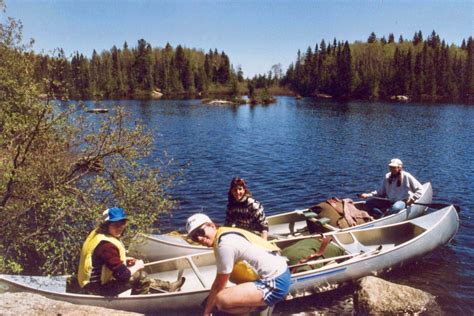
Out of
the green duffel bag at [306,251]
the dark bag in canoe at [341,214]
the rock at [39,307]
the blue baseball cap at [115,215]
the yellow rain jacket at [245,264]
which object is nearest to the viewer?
the yellow rain jacket at [245,264]

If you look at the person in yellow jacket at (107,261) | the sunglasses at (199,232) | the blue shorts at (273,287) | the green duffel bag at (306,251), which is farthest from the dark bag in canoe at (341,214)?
the sunglasses at (199,232)

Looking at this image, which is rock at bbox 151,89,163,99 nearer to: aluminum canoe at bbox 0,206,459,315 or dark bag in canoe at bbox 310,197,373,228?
dark bag in canoe at bbox 310,197,373,228

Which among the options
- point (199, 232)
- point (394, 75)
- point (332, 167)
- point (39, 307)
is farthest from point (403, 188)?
point (394, 75)

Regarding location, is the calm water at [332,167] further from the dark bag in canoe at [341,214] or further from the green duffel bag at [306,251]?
the dark bag in canoe at [341,214]

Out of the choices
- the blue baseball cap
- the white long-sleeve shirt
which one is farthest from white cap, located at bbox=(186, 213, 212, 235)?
the white long-sleeve shirt

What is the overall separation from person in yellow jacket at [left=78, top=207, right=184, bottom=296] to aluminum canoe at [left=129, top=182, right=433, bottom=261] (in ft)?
6.78

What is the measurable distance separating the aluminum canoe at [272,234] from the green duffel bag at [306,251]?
5.43 ft

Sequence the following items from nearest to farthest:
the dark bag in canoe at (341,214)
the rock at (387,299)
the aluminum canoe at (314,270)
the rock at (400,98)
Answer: the aluminum canoe at (314,270), the rock at (387,299), the dark bag in canoe at (341,214), the rock at (400,98)

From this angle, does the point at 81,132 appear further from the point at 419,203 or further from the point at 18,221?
the point at 419,203

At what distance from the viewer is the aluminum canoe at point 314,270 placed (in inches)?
308

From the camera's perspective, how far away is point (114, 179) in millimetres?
10352

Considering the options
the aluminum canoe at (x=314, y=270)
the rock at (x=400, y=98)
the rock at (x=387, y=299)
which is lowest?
the rock at (x=387, y=299)

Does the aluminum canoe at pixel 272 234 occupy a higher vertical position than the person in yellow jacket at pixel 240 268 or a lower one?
lower

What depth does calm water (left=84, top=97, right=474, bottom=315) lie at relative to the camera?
36.8ft
